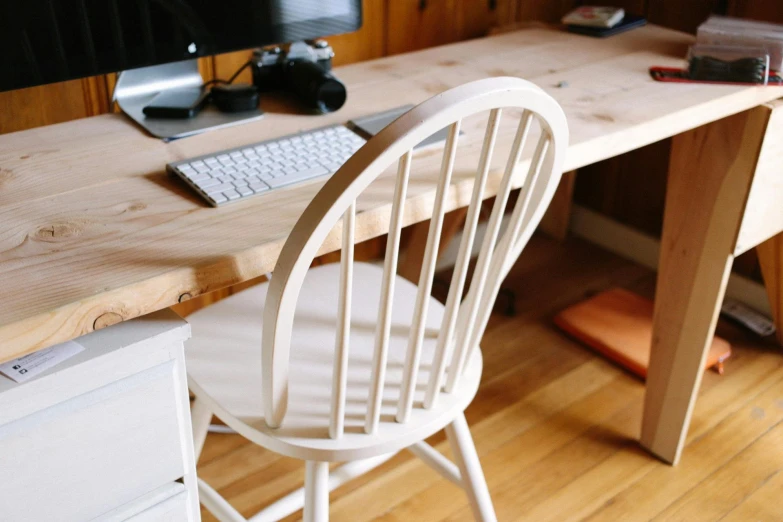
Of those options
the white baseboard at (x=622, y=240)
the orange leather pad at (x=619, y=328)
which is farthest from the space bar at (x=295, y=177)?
the white baseboard at (x=622, y=240)

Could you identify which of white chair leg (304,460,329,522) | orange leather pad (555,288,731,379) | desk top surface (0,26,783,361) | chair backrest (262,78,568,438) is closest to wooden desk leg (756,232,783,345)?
orange leather pad (555,288,731,379)

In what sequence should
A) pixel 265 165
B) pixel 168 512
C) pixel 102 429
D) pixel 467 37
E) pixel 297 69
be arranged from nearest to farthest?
pixel 102 429 → pixel 168 512 → pixel 265 165 → pixel 297 69 → pixel 467 37

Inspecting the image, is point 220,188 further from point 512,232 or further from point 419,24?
point 419,24

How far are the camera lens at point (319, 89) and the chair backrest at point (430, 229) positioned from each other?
352 mm

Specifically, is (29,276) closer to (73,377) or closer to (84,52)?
(73,377)

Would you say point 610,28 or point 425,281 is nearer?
point 425,281

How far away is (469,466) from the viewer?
3.84 ft

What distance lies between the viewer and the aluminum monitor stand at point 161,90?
115 cm

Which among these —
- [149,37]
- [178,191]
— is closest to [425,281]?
[178,191]

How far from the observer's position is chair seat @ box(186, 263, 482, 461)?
98cm

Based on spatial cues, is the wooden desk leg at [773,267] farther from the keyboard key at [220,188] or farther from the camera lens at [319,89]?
the keyboard key at [220,188]

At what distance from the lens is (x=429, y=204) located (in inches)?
38.3

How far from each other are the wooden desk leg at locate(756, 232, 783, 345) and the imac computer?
1014 millimetres

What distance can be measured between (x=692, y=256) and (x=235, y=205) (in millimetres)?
899
